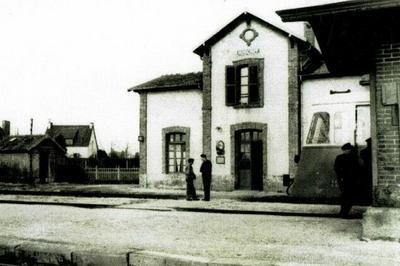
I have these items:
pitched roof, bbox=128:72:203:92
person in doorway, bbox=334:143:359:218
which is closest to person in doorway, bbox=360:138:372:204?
person in doorway, bbox=334:143:359:218

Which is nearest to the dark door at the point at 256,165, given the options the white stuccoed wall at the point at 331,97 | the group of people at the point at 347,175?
the white stuccoed wall at the point at 331,97

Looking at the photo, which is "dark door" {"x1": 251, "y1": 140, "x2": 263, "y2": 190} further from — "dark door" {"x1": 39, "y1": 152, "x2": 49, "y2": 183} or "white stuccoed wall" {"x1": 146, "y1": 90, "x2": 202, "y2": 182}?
"dark door" {"x1": 39, "y1": 152, "x2": 49, "y2": 183}

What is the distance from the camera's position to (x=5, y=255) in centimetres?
720

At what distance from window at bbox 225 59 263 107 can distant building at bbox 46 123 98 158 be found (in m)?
46.7

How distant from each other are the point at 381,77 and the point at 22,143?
2865cm

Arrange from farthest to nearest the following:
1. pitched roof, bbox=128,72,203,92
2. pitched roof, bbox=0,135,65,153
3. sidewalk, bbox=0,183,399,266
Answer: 1. pitched roof, bbox=0,135,65,153
2. pitched roof, bbox=128,72,203,92
3. sidewalk, bbox=0,183,399,266

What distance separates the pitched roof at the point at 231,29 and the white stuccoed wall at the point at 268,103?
18cm

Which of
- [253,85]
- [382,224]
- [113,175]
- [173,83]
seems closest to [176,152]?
[173,83]

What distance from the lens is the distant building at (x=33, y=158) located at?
31.1m

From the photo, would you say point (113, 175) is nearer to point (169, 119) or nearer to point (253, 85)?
point (169, 119)

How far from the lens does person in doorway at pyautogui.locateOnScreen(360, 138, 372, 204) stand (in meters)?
13.0

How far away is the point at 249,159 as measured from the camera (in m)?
21.1

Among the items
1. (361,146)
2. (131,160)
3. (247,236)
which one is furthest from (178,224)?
(131,160)

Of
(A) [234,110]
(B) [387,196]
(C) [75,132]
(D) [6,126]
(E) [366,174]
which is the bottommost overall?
(B) [387,196]
